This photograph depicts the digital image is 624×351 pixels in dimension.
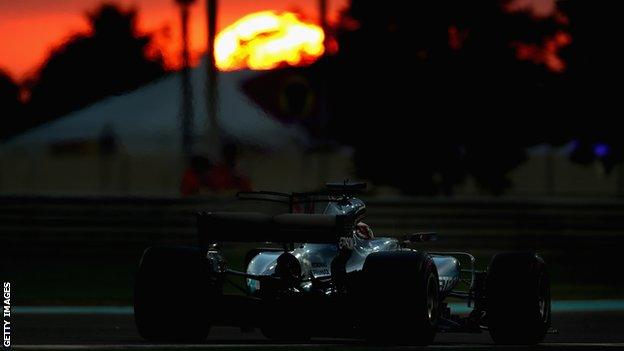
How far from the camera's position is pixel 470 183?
2073 inches

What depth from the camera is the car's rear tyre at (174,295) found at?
43.7ft

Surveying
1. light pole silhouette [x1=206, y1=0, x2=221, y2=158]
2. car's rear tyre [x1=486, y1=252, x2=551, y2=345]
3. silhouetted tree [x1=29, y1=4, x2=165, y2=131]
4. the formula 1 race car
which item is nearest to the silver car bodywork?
the formula 1 race car

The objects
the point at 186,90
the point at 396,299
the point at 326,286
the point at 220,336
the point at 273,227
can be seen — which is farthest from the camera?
the point at 186,90

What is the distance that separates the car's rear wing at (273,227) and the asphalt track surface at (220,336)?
79 cm

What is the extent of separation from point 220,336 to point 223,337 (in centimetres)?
17

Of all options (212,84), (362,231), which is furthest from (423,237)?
(212,84)

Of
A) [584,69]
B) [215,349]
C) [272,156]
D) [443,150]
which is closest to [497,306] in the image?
[215,349]

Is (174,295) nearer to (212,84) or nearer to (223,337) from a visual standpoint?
(223,337)

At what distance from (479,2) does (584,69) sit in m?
2.95

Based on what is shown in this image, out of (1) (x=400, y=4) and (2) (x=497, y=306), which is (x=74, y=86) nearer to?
(1) (x=400, y=4)

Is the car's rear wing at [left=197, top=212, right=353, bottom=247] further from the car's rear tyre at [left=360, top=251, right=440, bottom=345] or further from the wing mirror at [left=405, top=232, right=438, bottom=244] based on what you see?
the wing mirror at [left=405, top=232, right=438, bottom=244]

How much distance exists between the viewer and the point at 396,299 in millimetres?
12688

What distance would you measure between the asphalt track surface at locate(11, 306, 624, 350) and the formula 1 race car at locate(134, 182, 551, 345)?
0.19 metres

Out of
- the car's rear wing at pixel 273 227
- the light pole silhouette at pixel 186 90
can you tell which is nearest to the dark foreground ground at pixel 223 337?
the car's rear wing at pixel 273 227
